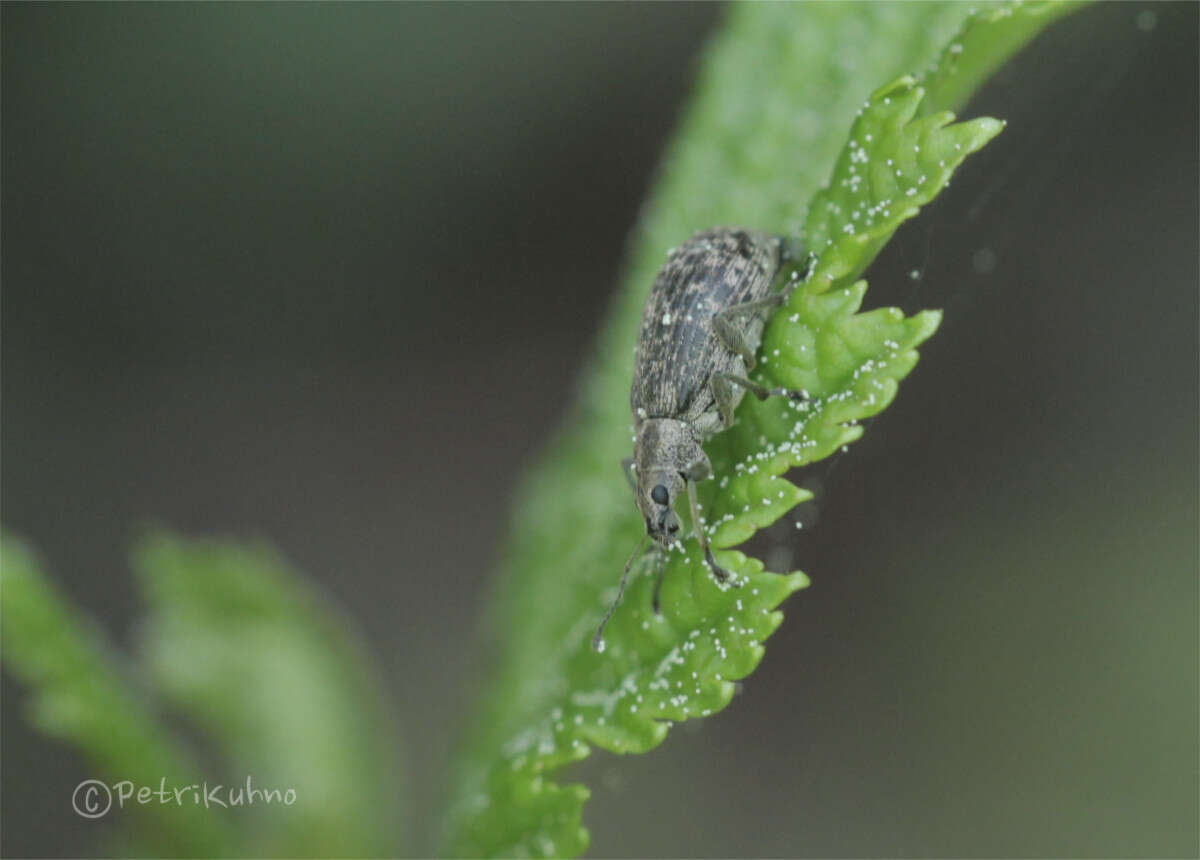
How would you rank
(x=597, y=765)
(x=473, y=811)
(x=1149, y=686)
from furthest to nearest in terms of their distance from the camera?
(x=597, y=765)
(x=1149, y=686)
(x=473, y=811)

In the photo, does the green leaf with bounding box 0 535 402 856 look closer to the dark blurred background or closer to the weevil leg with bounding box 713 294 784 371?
the dark blurred background

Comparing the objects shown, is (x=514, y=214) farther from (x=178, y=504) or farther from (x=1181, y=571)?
(x=1181, y=571)

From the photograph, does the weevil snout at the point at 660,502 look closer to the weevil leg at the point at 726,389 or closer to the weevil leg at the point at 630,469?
the weevil leg at the point at 630,469

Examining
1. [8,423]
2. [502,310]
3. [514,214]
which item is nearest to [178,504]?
[8,423]

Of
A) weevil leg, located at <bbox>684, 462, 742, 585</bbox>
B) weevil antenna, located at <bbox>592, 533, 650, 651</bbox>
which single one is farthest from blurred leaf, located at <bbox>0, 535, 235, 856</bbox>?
weevil leg, located at <bbox>684, 462, 742, 585</bbox>

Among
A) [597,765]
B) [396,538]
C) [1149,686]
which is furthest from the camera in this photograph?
[396,538]
